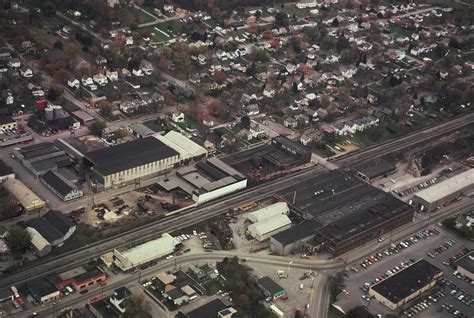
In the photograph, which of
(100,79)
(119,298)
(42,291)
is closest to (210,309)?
(119,298)

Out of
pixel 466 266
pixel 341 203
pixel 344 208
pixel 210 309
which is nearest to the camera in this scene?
pixel 210 309

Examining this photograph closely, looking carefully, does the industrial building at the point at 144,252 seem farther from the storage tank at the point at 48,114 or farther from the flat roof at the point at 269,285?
the storage tank at the point at 48,114

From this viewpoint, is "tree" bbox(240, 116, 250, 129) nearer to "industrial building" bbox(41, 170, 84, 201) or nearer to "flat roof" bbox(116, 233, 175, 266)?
"industrial building" bbox(41, 170, 84, 201)

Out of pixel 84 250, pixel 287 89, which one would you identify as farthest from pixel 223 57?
pixel 84 250

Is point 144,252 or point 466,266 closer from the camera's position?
point 144,252

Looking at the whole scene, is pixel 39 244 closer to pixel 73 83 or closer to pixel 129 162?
pixel 129 162

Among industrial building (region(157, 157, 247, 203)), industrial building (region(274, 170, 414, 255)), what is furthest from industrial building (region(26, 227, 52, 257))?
industrial building (region(274, 170, 414, 255))

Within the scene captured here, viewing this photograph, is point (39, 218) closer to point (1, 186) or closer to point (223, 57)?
point (1, 186)
